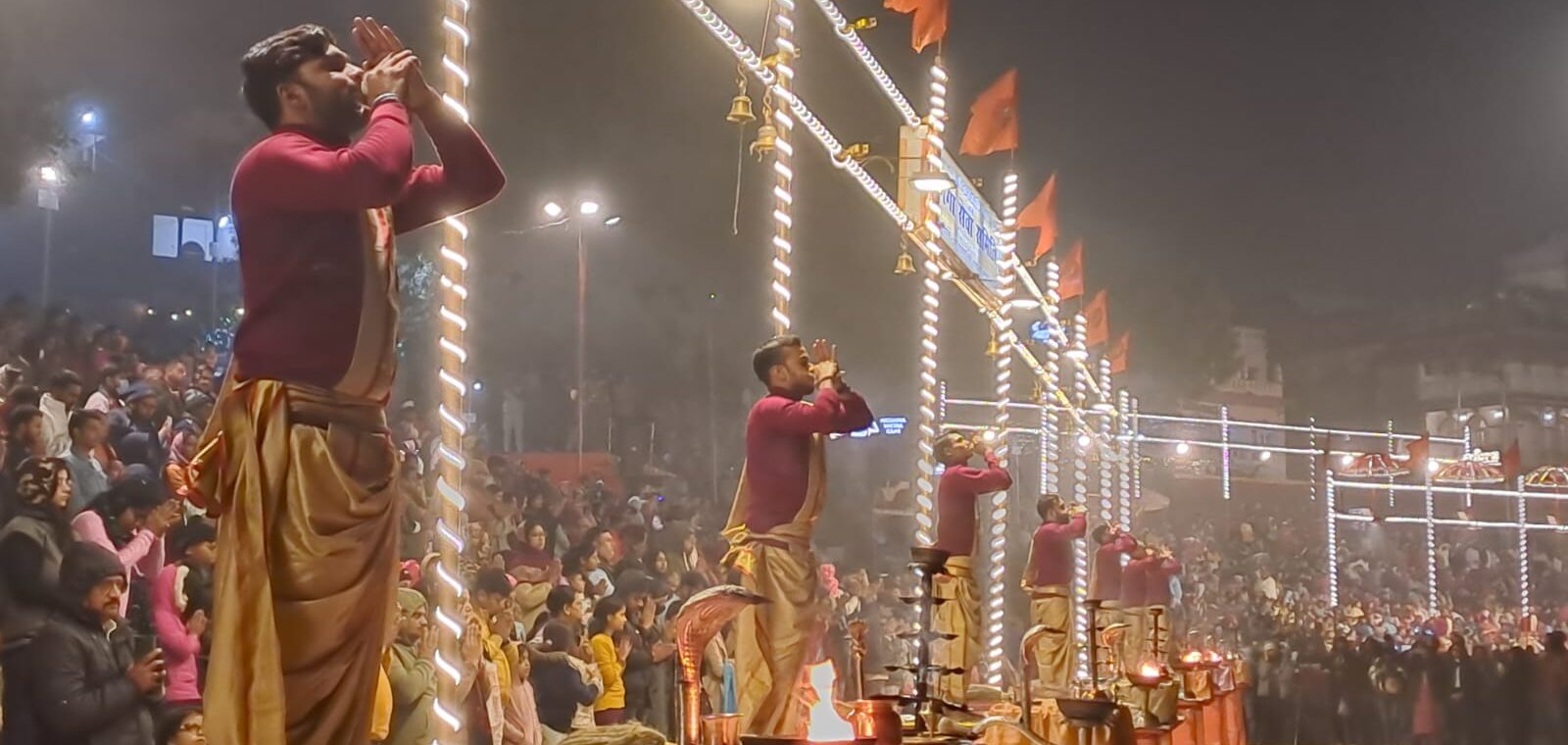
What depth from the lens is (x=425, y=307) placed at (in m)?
4.67

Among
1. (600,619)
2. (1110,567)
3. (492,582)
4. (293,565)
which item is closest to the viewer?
(293,565)

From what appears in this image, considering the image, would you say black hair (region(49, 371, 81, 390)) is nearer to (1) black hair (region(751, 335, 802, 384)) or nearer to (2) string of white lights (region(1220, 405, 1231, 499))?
(1) black hair (region(751, 335, 802, 384))

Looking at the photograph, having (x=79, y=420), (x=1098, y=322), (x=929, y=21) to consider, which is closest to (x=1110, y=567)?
(x=929, y=21)

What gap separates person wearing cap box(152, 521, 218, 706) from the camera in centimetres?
378

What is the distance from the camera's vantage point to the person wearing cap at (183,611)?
378 centimetres

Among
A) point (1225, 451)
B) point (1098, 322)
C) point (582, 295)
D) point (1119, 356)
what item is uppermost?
point (1098, 322)

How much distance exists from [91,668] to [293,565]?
1.69m

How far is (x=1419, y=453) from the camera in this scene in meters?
12.1

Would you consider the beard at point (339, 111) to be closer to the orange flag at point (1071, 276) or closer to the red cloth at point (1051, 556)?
the red cloth at point (1051, 556)

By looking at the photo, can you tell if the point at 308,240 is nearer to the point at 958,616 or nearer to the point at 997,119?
the point at 958,616

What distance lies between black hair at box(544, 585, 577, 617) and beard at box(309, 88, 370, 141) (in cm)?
318

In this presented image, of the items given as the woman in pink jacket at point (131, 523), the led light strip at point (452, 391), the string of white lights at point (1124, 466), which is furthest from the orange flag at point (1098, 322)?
the led light strip at point (452, 391)

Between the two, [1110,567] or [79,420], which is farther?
[1110,567]

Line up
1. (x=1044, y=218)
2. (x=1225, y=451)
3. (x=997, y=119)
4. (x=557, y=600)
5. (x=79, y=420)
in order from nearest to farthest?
(x=79, y=420), (x=557, y=600), (x=997, y=119), (x=1044, y=218), (x=1225, y=451)
